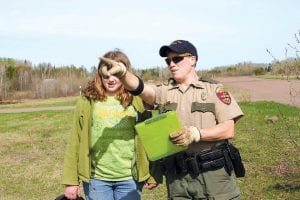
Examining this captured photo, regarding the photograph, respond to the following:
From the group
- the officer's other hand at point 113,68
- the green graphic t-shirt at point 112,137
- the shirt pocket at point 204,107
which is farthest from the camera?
the green graphic t-shirt at point 112,137

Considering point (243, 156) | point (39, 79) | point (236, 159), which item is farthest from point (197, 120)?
point (39, 79)

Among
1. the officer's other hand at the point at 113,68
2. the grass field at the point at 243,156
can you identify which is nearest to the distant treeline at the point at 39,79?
the grass field at the point at 243,156

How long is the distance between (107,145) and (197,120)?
750mm

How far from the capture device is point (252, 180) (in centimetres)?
726

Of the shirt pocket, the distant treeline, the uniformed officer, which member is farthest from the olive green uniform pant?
the distant treeline

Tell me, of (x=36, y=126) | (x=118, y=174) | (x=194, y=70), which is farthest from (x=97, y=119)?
Result: (x=36, y=126)

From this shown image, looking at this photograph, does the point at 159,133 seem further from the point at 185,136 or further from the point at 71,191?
the point at 71,191

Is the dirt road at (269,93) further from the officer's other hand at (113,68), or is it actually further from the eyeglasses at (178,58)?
the officer's other hand at (113,68)

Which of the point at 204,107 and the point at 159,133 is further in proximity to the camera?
the point at 204,107

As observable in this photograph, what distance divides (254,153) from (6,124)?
1156 centimetres

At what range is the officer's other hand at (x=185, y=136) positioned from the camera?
8.96 ft

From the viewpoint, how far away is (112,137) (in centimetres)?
338

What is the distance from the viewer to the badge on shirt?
2.97 metres

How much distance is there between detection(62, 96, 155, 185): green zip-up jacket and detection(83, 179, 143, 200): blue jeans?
0.19 feet
